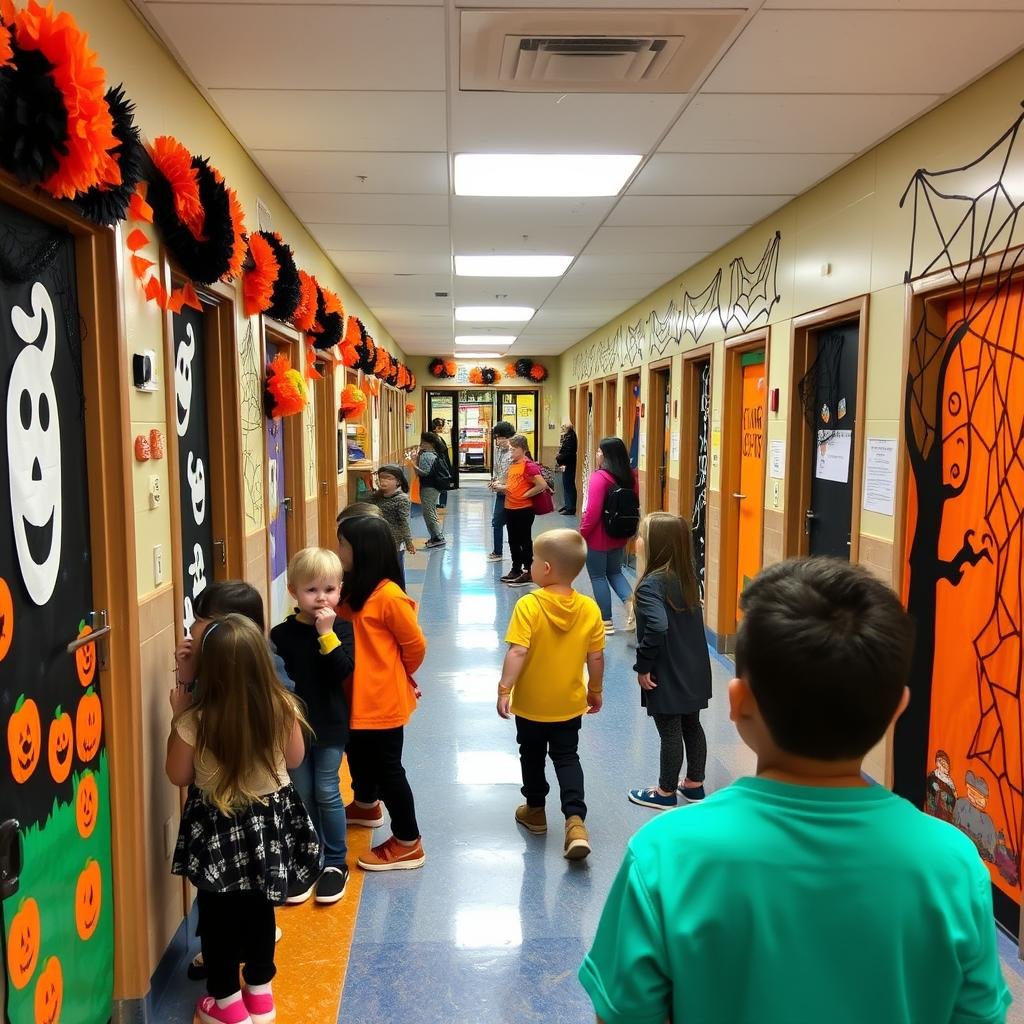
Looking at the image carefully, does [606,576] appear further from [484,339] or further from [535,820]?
[484,339]

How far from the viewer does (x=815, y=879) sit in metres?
0.87

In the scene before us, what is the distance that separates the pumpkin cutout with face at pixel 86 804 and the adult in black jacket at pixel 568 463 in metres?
10.9

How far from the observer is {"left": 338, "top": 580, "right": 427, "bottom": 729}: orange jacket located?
9.10ft

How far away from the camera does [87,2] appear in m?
2.01

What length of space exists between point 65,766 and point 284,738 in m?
0.50

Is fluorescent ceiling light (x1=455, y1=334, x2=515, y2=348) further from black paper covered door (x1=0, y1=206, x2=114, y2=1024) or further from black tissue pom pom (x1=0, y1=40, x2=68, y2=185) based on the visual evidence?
black tissue pom pom (x1=0, y1=40, x2=68, y2=185)

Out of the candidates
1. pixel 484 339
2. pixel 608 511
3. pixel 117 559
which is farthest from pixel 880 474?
pixel 484 339

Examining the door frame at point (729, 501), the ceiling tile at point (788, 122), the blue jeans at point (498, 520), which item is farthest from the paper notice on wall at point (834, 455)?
the blue jeans at point (498, 520)

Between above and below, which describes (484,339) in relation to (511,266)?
above

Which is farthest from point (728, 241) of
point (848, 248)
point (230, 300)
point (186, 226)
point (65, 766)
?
point (65, 766)

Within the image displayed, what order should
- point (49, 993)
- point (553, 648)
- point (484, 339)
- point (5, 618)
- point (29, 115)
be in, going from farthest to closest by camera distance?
point (484, 339)
point (553, 648)
point (49, 993)
point (5, 618)
point (29, 115)

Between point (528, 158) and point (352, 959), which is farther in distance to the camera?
point (528, 158)

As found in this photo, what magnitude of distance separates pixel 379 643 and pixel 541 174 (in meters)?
2.59

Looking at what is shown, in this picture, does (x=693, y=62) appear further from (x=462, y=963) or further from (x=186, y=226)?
(x=462, y=963)
